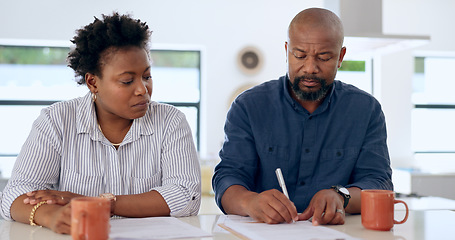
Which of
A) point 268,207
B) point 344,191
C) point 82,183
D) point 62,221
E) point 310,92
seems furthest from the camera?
point 310,92

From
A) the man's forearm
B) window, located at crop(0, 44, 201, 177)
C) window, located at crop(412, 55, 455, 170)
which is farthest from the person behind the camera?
window, located at crop(412, 55, 455, 170)

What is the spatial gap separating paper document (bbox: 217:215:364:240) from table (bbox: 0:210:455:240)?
0.04 metres

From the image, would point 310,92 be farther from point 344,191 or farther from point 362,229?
point 362,229

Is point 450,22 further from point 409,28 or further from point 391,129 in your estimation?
point 391,129

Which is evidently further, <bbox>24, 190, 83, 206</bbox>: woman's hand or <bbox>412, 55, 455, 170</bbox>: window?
<bbox>412, 55, 455, 170</bbox>: window

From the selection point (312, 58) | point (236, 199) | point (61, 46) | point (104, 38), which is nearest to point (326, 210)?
point (236, 199)

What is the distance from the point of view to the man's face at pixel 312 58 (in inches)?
72.1

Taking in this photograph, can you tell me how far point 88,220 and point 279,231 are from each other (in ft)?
1.54

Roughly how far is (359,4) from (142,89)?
1.91 metres

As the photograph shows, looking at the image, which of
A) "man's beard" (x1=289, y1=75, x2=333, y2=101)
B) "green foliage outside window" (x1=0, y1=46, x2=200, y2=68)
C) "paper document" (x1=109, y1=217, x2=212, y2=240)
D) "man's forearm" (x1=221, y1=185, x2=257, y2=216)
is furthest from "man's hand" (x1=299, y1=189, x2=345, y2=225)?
"green foliage outside window" (x1=0, y1=46, x2=200, y2=68)

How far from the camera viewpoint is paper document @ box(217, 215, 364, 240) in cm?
131

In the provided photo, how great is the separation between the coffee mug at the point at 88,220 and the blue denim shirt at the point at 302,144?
0.67m

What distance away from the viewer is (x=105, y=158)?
70.9 inches

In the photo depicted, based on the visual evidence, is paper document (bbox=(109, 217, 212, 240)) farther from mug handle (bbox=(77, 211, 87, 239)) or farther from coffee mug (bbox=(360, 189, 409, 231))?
coffee mug (bbox=(360, 189, 409, 231))
